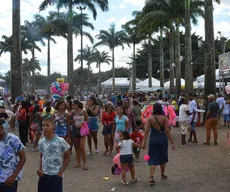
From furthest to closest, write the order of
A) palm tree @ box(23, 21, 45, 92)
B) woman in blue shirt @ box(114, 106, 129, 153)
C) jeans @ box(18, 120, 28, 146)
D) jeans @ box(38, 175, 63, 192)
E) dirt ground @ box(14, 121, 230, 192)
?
palm tree @ box(23, 21, 45, 92), jeans @ box(18, 120, 28, 146), woman in blue shirt @ box(114, 106, 129, 153), dirt ground @ box(14, 121, 230, 192), jeans @ box(38, 175, 63, 192)

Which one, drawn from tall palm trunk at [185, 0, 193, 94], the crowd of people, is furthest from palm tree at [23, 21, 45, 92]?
the crowd of people

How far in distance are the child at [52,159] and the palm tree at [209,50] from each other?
15293 millimetres

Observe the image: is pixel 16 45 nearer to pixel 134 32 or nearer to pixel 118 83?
pixel 134 32

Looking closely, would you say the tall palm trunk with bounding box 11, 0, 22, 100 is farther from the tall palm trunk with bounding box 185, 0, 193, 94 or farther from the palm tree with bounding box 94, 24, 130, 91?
the palm tree with bounding box 94, 24, 130, 91

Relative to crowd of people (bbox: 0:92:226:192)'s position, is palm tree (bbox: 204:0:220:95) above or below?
above

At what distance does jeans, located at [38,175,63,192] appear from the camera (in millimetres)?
3982

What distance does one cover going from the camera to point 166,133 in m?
6.52

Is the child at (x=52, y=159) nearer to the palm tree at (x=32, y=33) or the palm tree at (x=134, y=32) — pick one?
the palm tree at (x=134, y=32)

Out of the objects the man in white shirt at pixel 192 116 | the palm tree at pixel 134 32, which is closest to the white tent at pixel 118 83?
the palm tree at pixel 134 32

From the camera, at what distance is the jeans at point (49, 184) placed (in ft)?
13.1

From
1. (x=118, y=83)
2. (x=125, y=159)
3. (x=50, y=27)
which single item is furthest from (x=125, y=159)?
(x=118, y=83)

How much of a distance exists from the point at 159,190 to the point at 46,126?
9.45 feet

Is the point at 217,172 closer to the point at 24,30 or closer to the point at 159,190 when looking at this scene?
the point at 159,190

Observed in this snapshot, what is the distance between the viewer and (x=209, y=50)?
1852 cm
